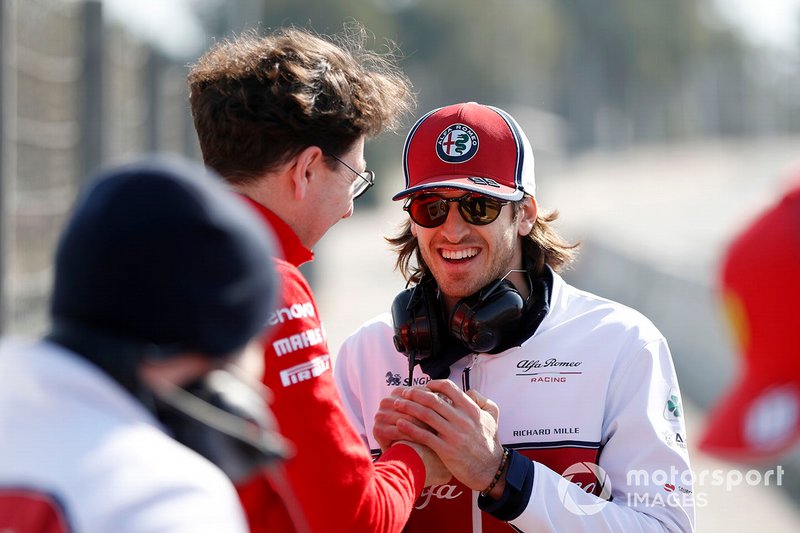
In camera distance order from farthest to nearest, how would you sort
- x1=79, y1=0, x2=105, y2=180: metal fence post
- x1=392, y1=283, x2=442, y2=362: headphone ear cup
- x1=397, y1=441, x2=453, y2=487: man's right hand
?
x1=79, y1=0, x2=105, y2=180: metal fence post
x1=392, y1=283, x2=442, y2=362: headphone ear cup
x1=397, y1=441, x2=453, y2=487: man's right hand

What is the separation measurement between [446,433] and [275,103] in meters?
1.00

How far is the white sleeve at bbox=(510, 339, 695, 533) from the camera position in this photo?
3262mm

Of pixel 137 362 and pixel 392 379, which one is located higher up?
pixel 392 379

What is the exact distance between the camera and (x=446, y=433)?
315cm

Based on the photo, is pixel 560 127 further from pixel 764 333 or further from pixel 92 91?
pixel 764 333

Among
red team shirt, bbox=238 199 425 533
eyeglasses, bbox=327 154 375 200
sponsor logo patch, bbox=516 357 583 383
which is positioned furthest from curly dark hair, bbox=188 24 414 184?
sponsor logo patch, bbox=516 357 583 383

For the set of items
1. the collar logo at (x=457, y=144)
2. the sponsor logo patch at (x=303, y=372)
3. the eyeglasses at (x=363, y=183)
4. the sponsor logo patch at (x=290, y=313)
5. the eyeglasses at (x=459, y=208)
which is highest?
the collar logo at (x=457, y=144)

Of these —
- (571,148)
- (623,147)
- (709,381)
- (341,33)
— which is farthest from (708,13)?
(341,33)

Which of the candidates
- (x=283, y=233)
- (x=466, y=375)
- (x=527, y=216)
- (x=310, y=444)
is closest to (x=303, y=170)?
(x=283, y=233)

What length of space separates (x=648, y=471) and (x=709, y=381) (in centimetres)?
868

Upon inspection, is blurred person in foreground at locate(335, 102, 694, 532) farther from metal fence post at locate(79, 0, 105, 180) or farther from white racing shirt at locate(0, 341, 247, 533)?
metal fence post at locate(79, 0, 105, 180)

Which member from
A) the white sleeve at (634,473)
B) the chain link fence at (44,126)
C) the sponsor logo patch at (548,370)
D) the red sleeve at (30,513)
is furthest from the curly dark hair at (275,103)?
the chain link fence at (44,126)

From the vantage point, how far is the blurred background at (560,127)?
6676 millimetres

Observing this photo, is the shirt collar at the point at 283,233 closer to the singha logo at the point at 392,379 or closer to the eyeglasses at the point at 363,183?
the eyeglasses at the point at 363,183
